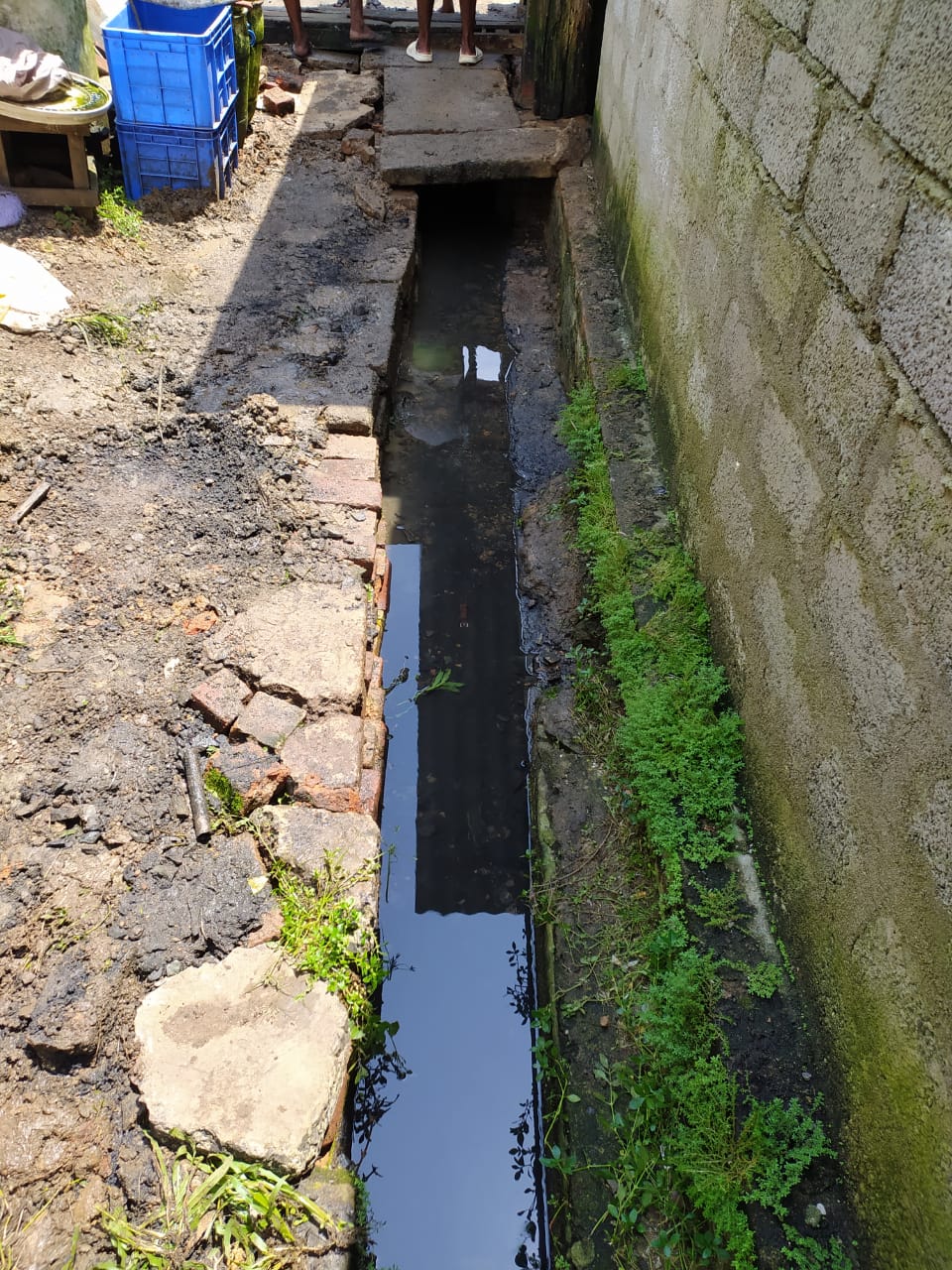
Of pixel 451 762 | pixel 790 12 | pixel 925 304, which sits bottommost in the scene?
pixel 451 762

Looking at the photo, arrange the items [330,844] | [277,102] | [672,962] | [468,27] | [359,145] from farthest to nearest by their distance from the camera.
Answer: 1. [468,27]
2. [277,102]
3. [359,145]
4. [330,844]
5. [672,962]

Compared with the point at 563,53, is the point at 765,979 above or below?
below

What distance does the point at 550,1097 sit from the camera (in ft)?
8.75

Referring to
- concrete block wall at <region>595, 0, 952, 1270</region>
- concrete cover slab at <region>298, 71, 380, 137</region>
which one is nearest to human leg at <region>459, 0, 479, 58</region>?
concrete cover slab at <region>298, 71, 380, 137</region>

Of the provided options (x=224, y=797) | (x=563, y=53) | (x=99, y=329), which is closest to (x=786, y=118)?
(x=224, y=797)

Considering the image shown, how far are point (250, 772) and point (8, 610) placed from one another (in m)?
1.25

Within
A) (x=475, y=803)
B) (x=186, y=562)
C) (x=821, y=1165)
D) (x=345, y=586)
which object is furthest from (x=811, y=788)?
(x=186, y=562)

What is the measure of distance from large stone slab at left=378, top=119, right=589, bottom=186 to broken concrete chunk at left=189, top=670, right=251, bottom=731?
485 cm

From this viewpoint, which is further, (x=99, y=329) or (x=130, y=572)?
(x=99, y=329)

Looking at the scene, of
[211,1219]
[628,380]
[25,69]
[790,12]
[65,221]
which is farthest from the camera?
[65,221]

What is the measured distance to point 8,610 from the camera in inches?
134

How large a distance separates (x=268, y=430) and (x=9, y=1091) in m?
2.97

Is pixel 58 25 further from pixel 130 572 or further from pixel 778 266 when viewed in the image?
pixel 778 266

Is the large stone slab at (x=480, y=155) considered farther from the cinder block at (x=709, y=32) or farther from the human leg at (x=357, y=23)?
the cinder block at (x=709, y=32)
